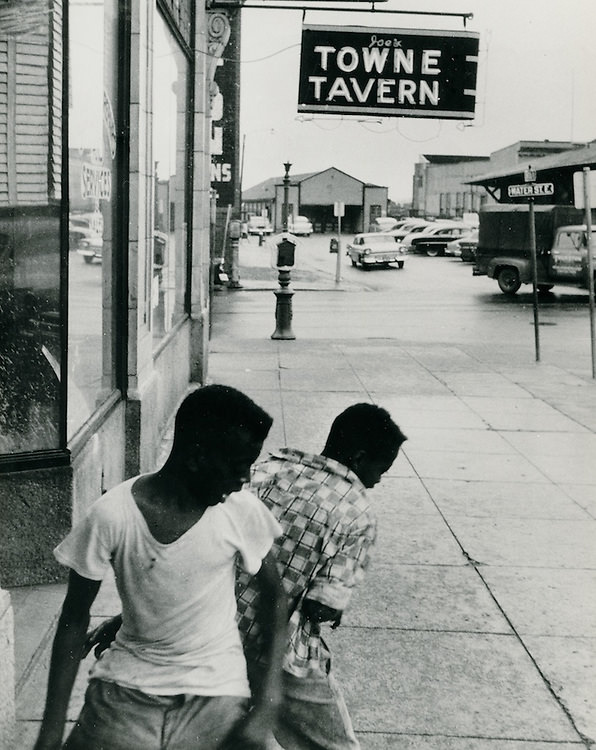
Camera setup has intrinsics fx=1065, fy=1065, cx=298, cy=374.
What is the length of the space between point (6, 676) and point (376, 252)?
40.9m

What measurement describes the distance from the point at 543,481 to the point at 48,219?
14.9 feet

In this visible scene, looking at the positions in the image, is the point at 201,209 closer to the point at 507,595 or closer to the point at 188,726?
the point at 507,595

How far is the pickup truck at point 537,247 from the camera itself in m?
27.4

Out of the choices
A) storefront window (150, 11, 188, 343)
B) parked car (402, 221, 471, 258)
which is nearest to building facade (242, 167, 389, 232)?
parked car (402, 221, 471, 258)

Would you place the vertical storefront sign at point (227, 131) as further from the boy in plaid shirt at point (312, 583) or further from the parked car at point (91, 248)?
the boy in plaid shirt at point (312, 583)

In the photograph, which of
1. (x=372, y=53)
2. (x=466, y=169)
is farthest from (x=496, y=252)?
(x=466, y=169)

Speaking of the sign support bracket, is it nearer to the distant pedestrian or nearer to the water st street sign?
the water st street sign

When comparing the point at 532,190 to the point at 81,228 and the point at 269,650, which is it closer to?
the point at 81,228

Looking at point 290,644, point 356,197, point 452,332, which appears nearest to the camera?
point 290,644

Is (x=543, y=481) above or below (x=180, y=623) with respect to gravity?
below

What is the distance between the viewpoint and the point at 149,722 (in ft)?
7.73

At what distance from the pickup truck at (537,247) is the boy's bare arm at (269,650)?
25.3 metres

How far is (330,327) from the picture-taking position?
2094cm

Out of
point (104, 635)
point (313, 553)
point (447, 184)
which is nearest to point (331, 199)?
point (447, 184)
